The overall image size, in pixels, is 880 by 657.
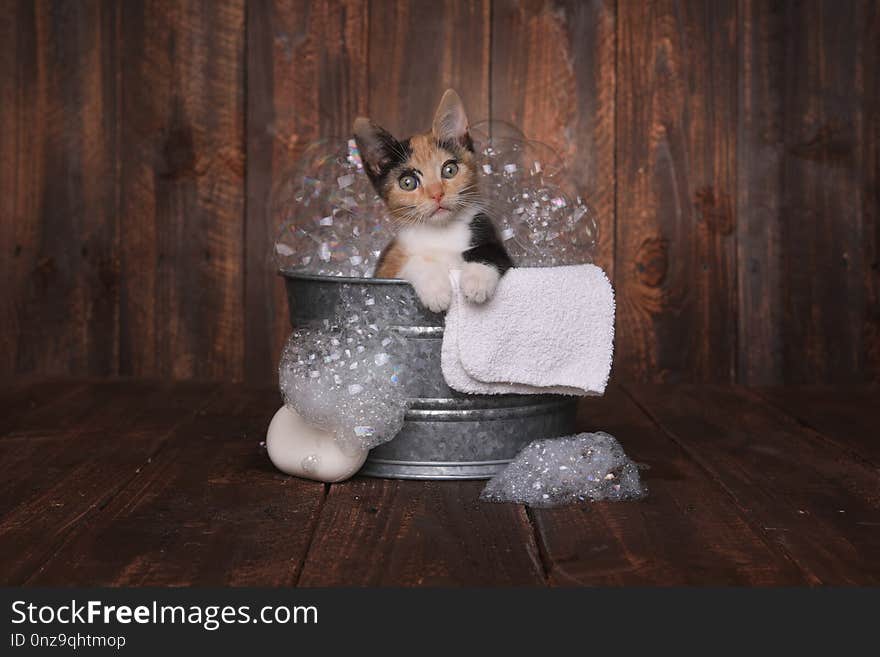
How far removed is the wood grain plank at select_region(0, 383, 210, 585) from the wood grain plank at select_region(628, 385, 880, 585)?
0.77 metres

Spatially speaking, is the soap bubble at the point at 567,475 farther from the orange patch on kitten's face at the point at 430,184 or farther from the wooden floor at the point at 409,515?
the orange patch on kitten's face at the point at 430,184

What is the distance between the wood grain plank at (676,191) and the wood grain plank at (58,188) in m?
1.04

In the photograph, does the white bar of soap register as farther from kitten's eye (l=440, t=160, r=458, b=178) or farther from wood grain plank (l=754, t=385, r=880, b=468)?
wood grain plank (l=754, t=385, r=880, b=468)

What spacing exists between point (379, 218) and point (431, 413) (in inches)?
12.8

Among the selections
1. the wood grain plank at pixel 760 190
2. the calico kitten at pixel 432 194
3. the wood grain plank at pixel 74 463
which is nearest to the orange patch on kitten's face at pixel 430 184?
the calico kitten at pixel 432 194

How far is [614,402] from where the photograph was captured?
2.04 meters

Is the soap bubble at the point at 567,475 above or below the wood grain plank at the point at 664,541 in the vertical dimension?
above

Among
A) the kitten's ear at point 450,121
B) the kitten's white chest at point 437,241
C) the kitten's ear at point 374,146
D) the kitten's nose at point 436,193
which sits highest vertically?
the kitten's ear at point 450,121

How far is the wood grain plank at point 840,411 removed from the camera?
5.56 feet

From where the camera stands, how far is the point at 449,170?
143 centimetres

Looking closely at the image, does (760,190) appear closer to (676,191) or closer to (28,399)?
(676,191)

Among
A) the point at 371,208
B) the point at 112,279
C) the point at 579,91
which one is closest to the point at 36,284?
the point at 112,279

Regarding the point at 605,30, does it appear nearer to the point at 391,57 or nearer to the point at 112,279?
the point at 391,57

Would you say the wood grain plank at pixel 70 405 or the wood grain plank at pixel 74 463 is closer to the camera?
the wood grain plank at pixel 74 463
